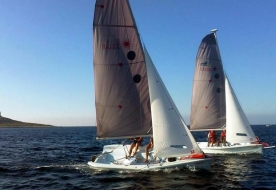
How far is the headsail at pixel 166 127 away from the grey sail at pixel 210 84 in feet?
48.4

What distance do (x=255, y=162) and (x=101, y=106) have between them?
1407cm

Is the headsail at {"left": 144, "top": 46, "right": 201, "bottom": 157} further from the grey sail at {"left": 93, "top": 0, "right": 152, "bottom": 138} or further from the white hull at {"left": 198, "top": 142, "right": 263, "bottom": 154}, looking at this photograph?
the white hull at {"left": 198, "top": 142, "right": 263, "bottom": 154}

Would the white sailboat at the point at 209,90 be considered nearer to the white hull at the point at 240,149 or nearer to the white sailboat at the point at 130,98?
the white hull at the point at 240,149

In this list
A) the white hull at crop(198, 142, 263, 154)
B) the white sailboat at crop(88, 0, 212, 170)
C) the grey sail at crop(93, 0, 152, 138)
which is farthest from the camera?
the white hull at crop(198, 142, 263, 154)

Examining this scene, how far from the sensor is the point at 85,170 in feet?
66.3

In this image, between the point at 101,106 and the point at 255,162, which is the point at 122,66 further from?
the point at 255,162

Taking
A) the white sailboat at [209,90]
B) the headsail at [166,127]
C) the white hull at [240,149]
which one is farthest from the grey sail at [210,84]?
the headsail at [166,127]

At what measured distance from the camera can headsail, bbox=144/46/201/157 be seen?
1759cm

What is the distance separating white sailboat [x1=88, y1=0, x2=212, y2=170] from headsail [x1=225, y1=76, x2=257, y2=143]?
1136 cm

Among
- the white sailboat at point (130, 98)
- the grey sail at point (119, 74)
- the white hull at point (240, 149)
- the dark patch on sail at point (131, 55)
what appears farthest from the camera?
the white hull at point (240, 149)

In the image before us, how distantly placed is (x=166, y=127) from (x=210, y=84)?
15.8m

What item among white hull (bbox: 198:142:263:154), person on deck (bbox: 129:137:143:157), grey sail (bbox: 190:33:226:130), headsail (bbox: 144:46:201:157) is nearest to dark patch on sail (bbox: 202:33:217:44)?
grey sail (bbox: 190:33:226:130)

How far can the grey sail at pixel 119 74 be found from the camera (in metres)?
18.3

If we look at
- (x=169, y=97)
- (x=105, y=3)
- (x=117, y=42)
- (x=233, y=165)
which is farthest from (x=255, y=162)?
(x=105, y=3)
